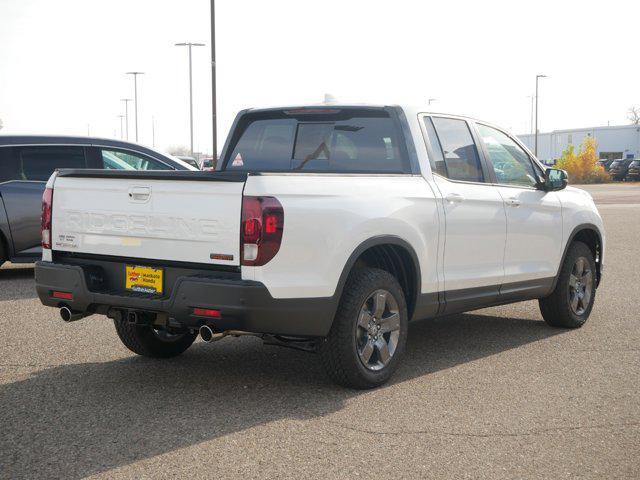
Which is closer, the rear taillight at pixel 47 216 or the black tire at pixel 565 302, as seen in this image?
the rear taillight at pixel 47 216

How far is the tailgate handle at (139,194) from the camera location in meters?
5.71

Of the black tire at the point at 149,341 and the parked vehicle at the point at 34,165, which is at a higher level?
the parked vehicle at the point at 34,165

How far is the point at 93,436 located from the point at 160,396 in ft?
3.03

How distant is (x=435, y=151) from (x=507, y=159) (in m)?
1.17

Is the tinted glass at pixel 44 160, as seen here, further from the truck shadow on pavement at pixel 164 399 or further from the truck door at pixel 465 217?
the truck door at pixel 465 217

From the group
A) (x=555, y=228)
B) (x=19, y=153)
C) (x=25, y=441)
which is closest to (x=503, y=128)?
(x=555, y=228)

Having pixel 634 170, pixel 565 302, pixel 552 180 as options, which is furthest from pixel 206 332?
pixel 634 170

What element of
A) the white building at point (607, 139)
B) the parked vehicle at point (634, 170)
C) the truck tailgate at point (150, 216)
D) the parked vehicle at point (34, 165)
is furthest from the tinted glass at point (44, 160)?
the white building at point (607, 139)

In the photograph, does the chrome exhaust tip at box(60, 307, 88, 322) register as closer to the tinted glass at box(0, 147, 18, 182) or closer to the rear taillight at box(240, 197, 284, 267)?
the rear taillight at box(240, 197, 284, 267)

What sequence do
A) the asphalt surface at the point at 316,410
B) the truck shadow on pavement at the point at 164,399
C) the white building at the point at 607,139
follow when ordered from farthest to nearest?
1. the white building at the point at 607,139
2. the truck shadow on pavement at the point at 164,399
3. the asphalt surface at the point at 316,410

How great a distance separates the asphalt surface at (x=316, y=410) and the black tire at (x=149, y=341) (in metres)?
0.09

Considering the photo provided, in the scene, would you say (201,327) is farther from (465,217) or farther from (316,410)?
(465,217)

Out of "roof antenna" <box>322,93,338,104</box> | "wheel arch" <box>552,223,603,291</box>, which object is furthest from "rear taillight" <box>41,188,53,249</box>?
"wheel arch" <box>552,223,603,291</box>

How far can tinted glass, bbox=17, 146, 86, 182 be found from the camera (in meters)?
11.7
